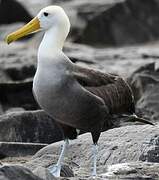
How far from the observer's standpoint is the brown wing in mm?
7989

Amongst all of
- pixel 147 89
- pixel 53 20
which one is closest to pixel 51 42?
pixel 53 20

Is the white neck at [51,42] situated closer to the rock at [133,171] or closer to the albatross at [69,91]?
the albatross at [69,91]

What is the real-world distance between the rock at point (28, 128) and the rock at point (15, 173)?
364 cm

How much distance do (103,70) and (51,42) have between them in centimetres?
703

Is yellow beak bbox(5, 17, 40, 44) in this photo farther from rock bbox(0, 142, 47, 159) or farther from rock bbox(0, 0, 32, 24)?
rock bbox(0, 0, 32, 24)

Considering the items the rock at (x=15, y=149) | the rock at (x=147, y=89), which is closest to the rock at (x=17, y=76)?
the rock at (x=147, y=89)

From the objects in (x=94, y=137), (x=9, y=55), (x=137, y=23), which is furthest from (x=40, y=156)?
(x=137, y=23)

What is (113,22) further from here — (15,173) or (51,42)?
(15,173)

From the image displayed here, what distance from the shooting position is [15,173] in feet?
20.3

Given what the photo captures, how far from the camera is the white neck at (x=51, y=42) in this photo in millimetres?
7959

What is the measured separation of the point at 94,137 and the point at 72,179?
1.14 metres

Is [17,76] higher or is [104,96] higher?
[104,96]

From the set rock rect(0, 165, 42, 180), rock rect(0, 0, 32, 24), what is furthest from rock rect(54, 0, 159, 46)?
rock rect(0, 165, 42, 180)

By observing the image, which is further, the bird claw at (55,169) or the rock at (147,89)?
the rock at (147,89)
